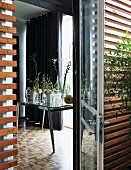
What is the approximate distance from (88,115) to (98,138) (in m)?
0.23

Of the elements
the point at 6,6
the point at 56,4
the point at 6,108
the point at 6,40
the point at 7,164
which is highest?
the point at 56,4

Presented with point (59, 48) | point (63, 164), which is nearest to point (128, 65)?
point (63, 164)

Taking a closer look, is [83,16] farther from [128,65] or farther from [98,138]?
[98,138]

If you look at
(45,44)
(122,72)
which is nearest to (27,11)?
(45,44)

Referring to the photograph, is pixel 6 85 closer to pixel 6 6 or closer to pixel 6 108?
pixel 6 108

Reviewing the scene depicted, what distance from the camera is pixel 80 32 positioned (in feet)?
5.49

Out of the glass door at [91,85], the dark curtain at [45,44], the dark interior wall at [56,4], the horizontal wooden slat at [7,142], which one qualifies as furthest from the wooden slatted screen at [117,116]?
the dark curtain at [45,44]

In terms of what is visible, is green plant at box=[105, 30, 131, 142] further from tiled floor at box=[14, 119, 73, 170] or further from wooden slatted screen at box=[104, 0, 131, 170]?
tiled floor at box=[14, 119, 73, 170]

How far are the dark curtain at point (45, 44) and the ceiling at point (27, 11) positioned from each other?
4.6 inches

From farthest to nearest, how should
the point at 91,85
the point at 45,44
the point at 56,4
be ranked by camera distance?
the point at 45,44
the point at 56,4
the point at 91,85

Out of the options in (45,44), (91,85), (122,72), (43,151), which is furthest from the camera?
(45,44)

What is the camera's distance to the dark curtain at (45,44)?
5.42 metres

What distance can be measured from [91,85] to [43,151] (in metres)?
2.39

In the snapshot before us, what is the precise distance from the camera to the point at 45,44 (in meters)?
5.75
